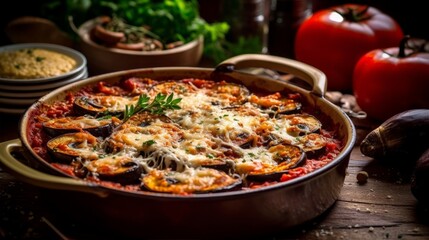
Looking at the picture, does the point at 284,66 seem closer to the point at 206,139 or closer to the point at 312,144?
the point at 312,144

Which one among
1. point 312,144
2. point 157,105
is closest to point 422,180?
point 312,144

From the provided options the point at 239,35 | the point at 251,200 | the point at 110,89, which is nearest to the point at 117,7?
the point at 239,35

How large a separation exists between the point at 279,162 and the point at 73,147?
1.07 m

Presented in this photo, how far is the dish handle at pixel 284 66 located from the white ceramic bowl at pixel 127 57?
711 millimetres

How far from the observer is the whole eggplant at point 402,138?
3.54 meters

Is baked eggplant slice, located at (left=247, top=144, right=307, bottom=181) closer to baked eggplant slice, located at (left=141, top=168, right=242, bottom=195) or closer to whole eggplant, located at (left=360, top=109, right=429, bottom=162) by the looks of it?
baked eggplant slice, located at (left=141, top=168, right=242, bottom=195)

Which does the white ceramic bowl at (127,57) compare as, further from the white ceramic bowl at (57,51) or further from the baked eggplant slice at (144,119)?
the baked eggplant slice at (144,119)

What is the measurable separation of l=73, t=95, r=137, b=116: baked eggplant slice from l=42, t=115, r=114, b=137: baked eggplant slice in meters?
0.08

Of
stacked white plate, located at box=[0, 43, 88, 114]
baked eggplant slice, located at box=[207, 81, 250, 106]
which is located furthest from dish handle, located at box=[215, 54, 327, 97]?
stacked white plate, located at box=[0, 43, 88, 114]

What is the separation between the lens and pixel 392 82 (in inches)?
167

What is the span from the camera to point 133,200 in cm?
261

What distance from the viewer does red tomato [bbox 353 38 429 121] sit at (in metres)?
4.20

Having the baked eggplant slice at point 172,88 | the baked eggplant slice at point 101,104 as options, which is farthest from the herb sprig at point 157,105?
the baked eggplant slice at point 172,88

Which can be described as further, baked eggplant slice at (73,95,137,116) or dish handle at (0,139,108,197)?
baked eggplant slice at (73,95,137,116)
